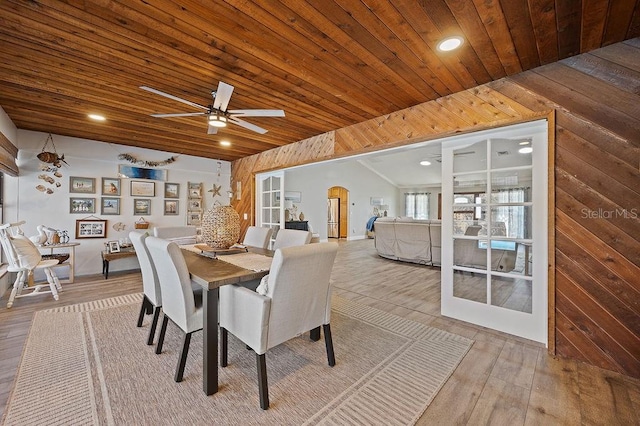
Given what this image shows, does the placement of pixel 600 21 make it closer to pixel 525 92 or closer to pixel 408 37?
pixel 525 92

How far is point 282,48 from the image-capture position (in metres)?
1.96

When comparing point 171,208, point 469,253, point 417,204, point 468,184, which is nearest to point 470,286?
point 469,253

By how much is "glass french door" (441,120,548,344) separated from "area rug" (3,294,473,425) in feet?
1.83

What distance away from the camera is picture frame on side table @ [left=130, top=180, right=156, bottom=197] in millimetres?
5055

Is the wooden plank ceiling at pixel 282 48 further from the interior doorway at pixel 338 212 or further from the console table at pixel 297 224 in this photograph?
the interior doorway at pixel 338 212

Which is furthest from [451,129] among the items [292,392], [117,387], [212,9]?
[117,387]

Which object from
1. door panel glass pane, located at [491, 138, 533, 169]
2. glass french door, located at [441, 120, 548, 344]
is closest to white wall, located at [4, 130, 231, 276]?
glass french door, located at [441, 120, 548, 344]

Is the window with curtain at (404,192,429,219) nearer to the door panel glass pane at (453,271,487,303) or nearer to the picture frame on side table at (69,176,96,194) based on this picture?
the door panel glass pane at (453,271,487,303)

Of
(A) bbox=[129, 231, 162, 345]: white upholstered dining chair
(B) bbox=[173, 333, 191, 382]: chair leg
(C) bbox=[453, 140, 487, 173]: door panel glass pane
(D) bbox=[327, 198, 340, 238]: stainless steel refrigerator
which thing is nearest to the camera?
(B) bbox=[173, 333, 191, 382]: chair leg

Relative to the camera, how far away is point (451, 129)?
2.67 meters

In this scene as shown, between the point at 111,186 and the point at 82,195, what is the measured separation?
17.0 inches

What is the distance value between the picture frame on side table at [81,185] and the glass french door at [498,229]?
5.63 m

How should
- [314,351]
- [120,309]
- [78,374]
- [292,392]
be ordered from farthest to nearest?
[120,309] < [314,351] < [78,374] < [292,392]

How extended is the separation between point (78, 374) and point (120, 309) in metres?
1.33
